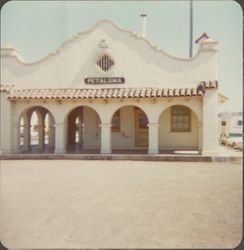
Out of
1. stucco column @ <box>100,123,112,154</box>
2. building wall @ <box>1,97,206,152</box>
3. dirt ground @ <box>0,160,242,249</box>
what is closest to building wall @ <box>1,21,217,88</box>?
building wall @ <box>1,97,206,152</box>

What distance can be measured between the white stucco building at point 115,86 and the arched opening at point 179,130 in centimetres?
6

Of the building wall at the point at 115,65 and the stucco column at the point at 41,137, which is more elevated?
the building wall at the point at 115,65

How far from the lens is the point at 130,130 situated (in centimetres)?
2017

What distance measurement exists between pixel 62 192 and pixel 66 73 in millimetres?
10388

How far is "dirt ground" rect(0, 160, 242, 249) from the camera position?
223 inches

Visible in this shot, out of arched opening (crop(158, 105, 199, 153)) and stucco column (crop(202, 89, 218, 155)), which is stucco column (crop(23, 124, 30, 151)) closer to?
arched opening (crop(158, 105, 199, 153))

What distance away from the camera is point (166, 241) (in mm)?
5551

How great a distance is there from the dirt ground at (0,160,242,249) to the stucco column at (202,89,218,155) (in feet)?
11.3

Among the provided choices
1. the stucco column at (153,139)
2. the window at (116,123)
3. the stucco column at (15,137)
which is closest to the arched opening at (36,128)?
the stucco column at (15,137)

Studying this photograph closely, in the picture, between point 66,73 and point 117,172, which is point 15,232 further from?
point 66,73

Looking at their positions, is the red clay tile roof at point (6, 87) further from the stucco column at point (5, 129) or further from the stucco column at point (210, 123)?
the stucco column at point (210, 123)

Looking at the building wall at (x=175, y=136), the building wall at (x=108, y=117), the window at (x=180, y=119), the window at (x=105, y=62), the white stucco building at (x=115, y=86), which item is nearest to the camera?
the white stucco building at (x=115, y=86)

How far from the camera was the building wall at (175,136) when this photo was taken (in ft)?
63.8

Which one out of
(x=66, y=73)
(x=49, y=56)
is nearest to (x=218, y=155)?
(x=66, y=73)
